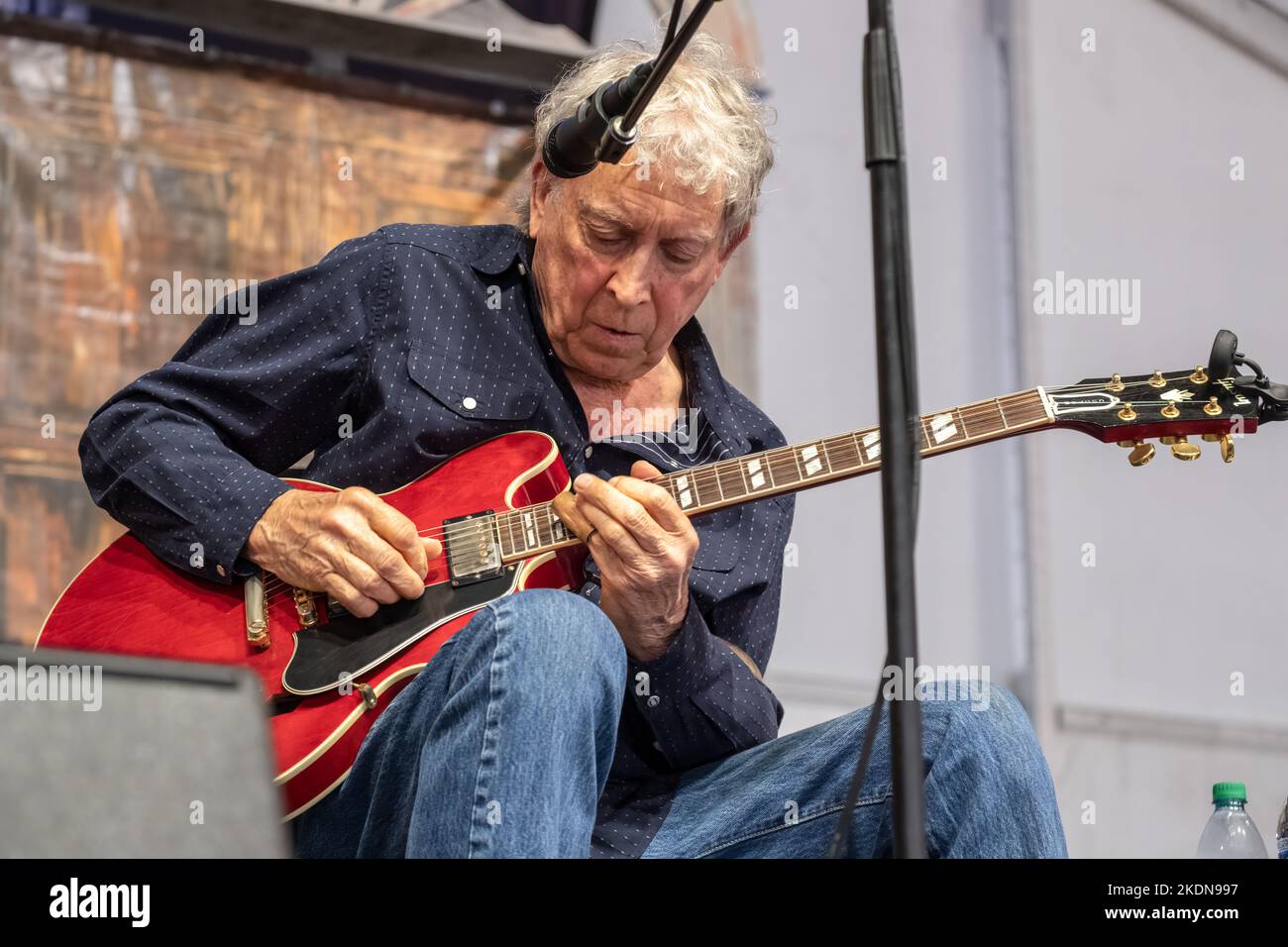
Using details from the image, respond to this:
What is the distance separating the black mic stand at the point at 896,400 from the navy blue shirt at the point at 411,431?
510mm

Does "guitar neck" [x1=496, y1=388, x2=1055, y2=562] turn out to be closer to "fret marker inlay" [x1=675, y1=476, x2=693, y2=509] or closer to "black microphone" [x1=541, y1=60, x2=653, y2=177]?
"fret marker inlay" [x1=675, y1=476, x2=693, y2=509]

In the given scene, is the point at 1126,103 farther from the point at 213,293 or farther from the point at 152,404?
the point at 152,404

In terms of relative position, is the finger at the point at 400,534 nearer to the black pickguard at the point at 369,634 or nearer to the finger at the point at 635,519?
the black pickguard at the point at 369,634

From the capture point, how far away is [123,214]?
11.2 ft

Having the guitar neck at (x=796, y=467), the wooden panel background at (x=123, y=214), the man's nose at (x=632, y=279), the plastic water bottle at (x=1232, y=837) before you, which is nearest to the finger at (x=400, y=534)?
the guitar neck at (x=796, y=467)

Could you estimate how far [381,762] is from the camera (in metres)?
1.43

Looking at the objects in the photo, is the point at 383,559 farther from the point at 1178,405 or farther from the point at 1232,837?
the point at 1232,837

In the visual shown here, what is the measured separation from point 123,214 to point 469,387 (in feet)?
6.32

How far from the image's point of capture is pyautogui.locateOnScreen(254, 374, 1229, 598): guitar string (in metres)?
1.72

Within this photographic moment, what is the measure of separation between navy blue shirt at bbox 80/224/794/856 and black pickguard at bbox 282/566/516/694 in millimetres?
135

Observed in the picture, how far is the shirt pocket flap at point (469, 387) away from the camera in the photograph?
182cm

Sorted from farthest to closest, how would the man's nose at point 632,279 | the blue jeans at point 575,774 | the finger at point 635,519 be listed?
the man's nose at point 632,279 → the finger at point 635,519 → the blue jeans at point 575,774
